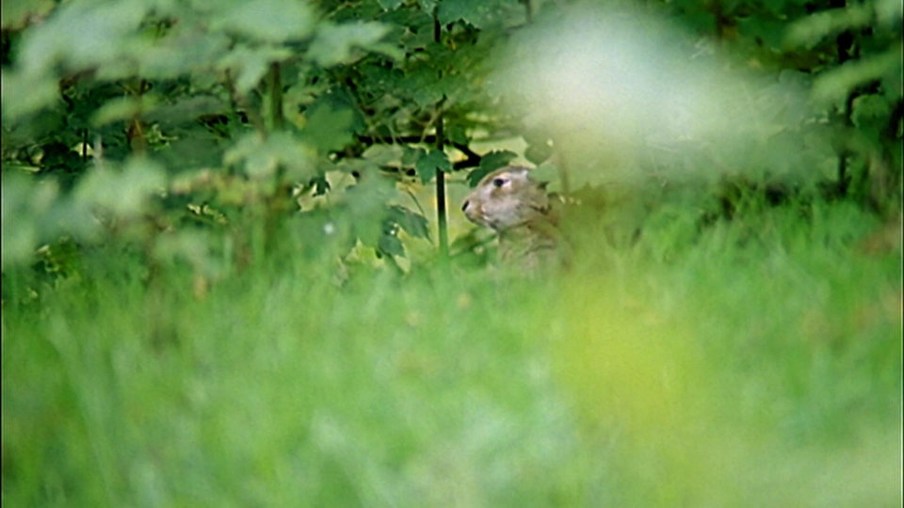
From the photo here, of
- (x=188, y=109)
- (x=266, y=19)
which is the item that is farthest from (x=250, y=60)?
(x=188, y=109)

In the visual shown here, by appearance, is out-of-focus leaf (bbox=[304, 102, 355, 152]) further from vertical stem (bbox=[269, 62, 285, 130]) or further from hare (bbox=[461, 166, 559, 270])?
hare (bbox=[461, 166, 559, 270])

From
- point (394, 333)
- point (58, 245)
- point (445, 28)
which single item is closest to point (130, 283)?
point (58, 245)

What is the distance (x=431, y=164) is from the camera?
2479mm

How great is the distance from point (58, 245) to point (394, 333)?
0.53 m

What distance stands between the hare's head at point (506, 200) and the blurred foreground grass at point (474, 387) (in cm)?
73

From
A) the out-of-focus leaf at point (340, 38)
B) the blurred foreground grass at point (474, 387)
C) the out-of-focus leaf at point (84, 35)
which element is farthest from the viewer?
the out-of-focus leaf at point (340, 38)

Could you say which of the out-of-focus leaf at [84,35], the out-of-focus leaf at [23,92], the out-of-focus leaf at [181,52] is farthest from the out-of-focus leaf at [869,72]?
the out-of-focus leaf at [23,92]

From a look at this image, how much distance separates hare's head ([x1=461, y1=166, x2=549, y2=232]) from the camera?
242cm

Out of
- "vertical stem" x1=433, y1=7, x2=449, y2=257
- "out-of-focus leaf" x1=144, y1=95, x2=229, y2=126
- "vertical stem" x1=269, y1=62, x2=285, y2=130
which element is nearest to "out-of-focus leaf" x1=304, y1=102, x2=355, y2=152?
"vertical stem" x1=269, y1=62, x2=285, y2=130

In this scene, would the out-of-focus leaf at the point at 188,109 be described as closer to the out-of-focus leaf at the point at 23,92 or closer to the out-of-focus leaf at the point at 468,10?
the out-of-focus leaf at the point at 23,92

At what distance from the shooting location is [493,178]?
2.57 m

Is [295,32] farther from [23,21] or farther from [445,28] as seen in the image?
[445,28]

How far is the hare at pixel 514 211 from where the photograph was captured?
2152 millimetres

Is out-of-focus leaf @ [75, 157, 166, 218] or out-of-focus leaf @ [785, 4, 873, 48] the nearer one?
out-of-focus leaf @ [75, 157, 166, 218]
